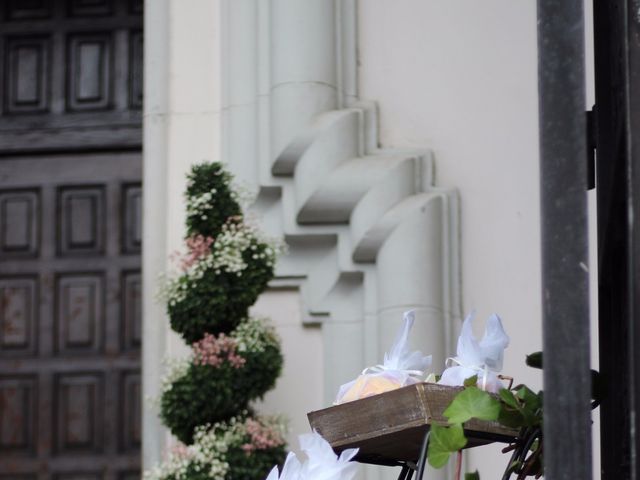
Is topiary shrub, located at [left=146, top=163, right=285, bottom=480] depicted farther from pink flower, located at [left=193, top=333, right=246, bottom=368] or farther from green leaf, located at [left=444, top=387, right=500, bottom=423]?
green leaf, located at [left=444, top=387, right=500, bottom=423]

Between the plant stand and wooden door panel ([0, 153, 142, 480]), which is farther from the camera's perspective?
wooden door panel ([0, 153, 142, 480])

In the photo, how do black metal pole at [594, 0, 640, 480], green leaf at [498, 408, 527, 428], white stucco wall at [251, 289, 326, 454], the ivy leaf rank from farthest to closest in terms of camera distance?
white stucco wall at [251, 289, 326, 454] < the ivy leaf < green leaf at [498, 408, 527, 428] < black metal pole at [594, 0, 640, 480]

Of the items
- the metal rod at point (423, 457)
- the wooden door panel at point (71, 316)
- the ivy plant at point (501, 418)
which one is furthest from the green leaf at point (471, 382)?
the wooden door panel at point (71, 316)

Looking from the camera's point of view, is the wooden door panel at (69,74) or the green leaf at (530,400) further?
the wooden door panel at (69,74)

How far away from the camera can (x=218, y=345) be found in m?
6.02

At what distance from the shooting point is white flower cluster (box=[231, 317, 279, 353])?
6062 millimetres

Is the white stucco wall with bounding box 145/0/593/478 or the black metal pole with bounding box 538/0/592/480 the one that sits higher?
the white stucco wall with bounding box 145/0/593/478

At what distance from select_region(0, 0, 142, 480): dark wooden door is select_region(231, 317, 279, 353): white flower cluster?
1.46 metres

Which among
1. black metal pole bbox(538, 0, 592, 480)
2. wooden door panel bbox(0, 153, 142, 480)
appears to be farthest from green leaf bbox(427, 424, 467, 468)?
wooden door panel bbox(0, 153, 142, 480)

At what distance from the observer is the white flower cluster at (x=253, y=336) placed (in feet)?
19.9

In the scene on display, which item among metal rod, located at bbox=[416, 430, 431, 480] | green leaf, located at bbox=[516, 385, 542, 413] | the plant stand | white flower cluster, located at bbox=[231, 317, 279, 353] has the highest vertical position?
white flower cluster, located at bbox=[231, 317, 279, 353]

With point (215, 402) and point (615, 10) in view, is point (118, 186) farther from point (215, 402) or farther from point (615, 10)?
point (615, 10)

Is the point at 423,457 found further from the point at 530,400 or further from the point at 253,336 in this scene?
the point at 253,336

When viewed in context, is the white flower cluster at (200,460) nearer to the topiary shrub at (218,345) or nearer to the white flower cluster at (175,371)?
the topiary shrub at (218,345)
